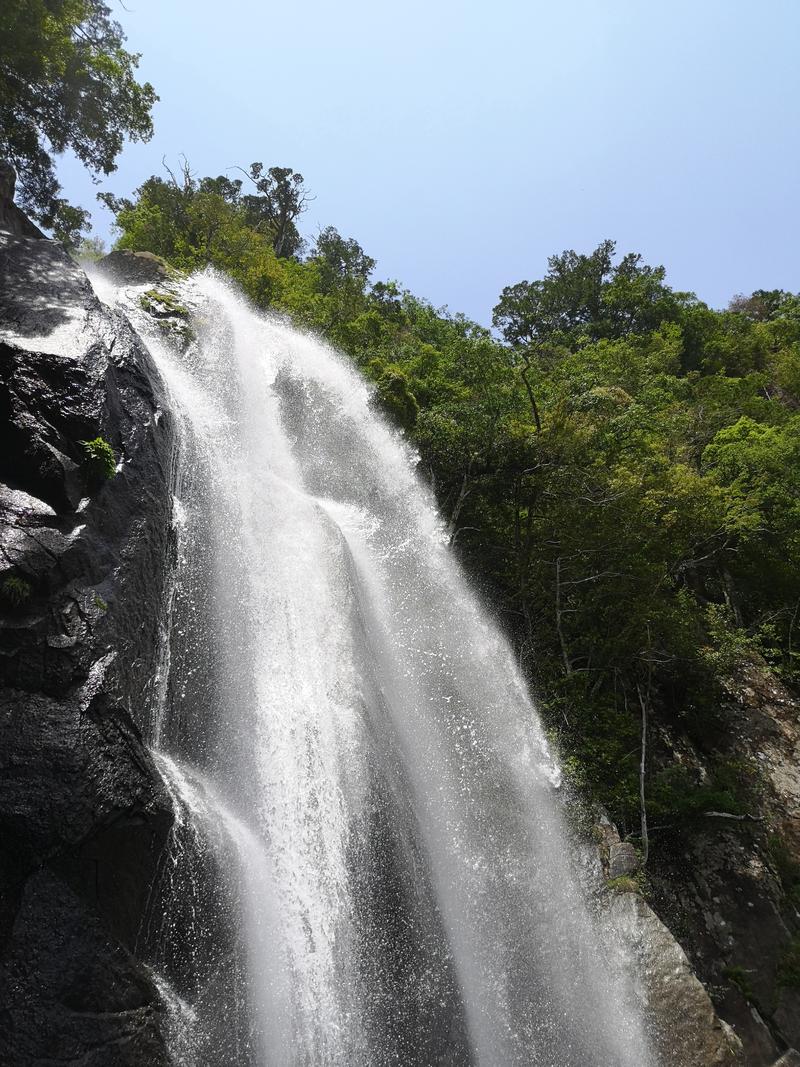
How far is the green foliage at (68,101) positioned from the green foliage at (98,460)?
1094cm

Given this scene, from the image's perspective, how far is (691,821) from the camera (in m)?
11.2


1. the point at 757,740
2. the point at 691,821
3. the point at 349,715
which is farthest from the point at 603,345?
the point at 349,715

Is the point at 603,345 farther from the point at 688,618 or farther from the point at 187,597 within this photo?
the point at 187,597

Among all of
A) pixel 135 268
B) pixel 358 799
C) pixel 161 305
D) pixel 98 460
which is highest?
pixel 135 268

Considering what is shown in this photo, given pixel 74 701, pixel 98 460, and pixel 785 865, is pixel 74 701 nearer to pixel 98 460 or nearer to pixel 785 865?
pixel 98 460

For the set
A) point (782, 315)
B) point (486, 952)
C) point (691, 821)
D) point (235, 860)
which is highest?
point (782, 315)

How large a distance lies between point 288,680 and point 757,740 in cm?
1128

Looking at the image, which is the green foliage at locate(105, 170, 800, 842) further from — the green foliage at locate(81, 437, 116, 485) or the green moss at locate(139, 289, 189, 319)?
the green foliage at locate(81, 437, 116, 485)

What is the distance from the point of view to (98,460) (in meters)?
8.27

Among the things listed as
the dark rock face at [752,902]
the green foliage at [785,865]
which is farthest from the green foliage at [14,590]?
the green foliage at [785,865]

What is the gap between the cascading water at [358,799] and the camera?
6906mm

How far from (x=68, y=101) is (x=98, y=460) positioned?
12.3 m

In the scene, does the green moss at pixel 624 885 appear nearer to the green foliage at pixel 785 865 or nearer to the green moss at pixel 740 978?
the green moss at pixel 740 978

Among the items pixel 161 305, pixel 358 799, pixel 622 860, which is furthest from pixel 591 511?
pixel 161 305
